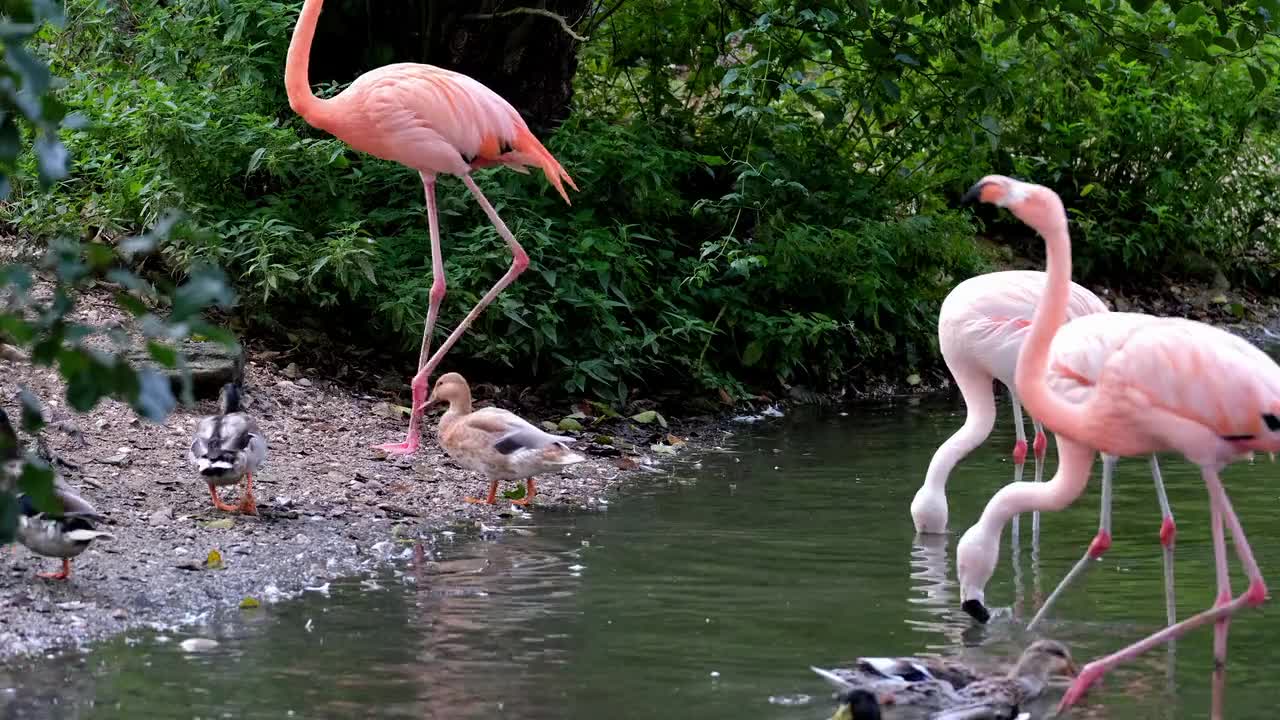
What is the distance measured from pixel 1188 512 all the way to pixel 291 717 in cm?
465

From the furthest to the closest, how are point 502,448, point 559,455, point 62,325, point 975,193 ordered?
1. point 559,455
2. point 502,448
3. point 975,193
4. point 62,325

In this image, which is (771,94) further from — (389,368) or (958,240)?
(389,368)

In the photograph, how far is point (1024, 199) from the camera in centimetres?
458

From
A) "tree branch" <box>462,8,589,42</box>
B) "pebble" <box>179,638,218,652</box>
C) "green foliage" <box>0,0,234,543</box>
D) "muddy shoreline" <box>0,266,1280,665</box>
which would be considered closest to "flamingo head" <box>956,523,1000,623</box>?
"muddy shoreline" <box>0,266,1280,665</box>

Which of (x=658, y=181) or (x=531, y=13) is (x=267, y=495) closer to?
(x=658, y=181)

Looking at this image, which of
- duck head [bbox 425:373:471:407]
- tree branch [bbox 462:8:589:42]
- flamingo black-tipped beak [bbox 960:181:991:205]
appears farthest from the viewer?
→ tree branch [bbox 462:8:589:42]

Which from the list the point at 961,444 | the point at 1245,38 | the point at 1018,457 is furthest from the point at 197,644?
the point at 1245,38

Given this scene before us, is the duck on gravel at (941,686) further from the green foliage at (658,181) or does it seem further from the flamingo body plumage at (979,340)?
the green foliage at (658,181)

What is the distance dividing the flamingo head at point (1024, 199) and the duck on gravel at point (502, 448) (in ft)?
10.2

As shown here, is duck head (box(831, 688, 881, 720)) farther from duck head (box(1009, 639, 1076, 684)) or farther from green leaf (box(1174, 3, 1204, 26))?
green leaf (box(1174, 3, 1204, 26))

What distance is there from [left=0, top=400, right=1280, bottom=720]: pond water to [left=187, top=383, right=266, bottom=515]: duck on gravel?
855 mm

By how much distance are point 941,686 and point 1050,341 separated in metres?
1.14

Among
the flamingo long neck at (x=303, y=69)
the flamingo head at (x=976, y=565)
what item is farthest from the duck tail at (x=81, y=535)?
the flamingo long neck at (x=303, y=69)

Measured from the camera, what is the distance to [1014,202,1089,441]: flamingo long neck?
473 cm
